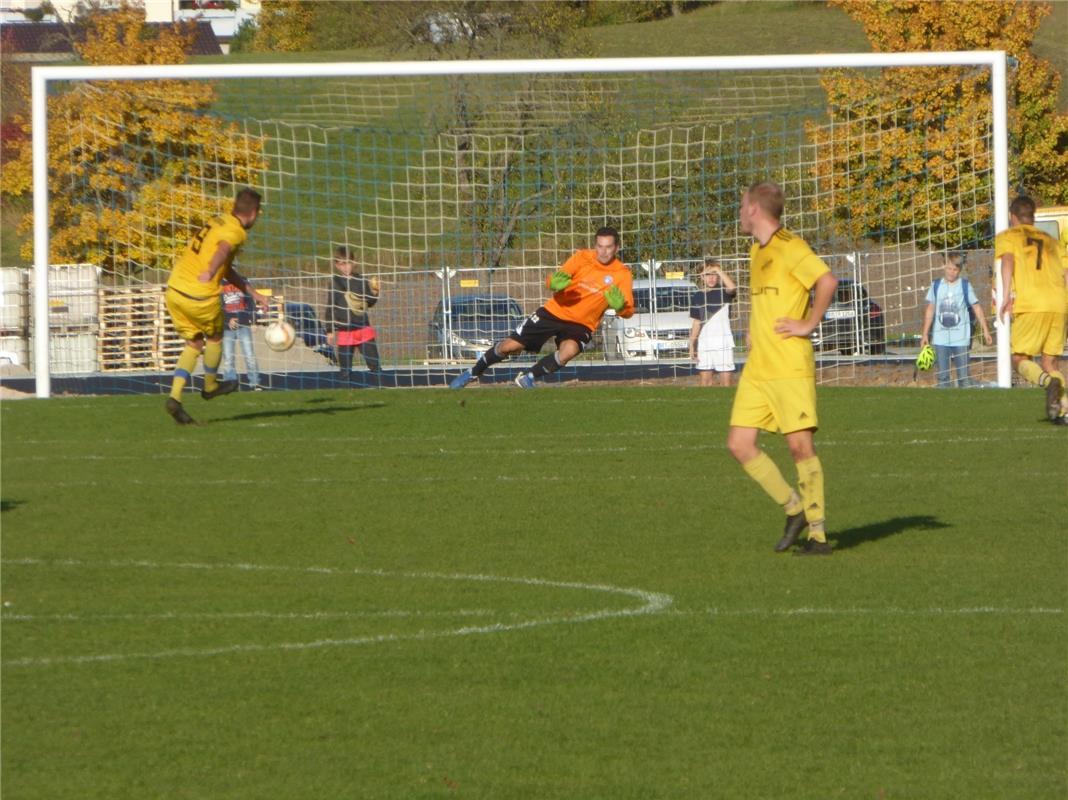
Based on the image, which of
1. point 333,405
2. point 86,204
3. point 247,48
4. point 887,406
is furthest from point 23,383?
point 247,48

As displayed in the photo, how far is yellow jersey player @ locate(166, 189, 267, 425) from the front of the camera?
47.6 feet

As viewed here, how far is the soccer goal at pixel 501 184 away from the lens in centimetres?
2086

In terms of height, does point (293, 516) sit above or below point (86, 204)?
below

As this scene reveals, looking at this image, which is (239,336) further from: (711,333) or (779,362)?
(779,362)

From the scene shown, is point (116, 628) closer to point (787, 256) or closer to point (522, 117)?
point (787, 256)

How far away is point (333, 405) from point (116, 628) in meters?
9.60

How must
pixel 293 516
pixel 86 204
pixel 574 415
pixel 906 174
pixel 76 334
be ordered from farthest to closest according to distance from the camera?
pixel 76 334
pixel 86 204
pixel 906 174
pixel 574 415
pixel 293 516

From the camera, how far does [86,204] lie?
23.3 metres

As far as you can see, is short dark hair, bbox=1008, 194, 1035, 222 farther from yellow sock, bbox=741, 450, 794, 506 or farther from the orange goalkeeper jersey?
yellow sock, bbox=741, 450, 794, 506

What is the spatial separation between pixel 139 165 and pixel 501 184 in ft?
18.1

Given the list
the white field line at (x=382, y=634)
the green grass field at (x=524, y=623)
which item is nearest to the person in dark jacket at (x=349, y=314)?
the green grass field at (x=524, y=623)

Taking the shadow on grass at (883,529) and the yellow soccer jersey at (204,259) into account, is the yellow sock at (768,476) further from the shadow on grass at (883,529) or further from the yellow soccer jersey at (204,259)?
the yellow soccer jersey at (204,259)

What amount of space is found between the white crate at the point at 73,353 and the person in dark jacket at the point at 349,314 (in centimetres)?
451

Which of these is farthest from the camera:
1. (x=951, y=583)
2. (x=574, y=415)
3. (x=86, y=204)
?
(x=86, y=204)
